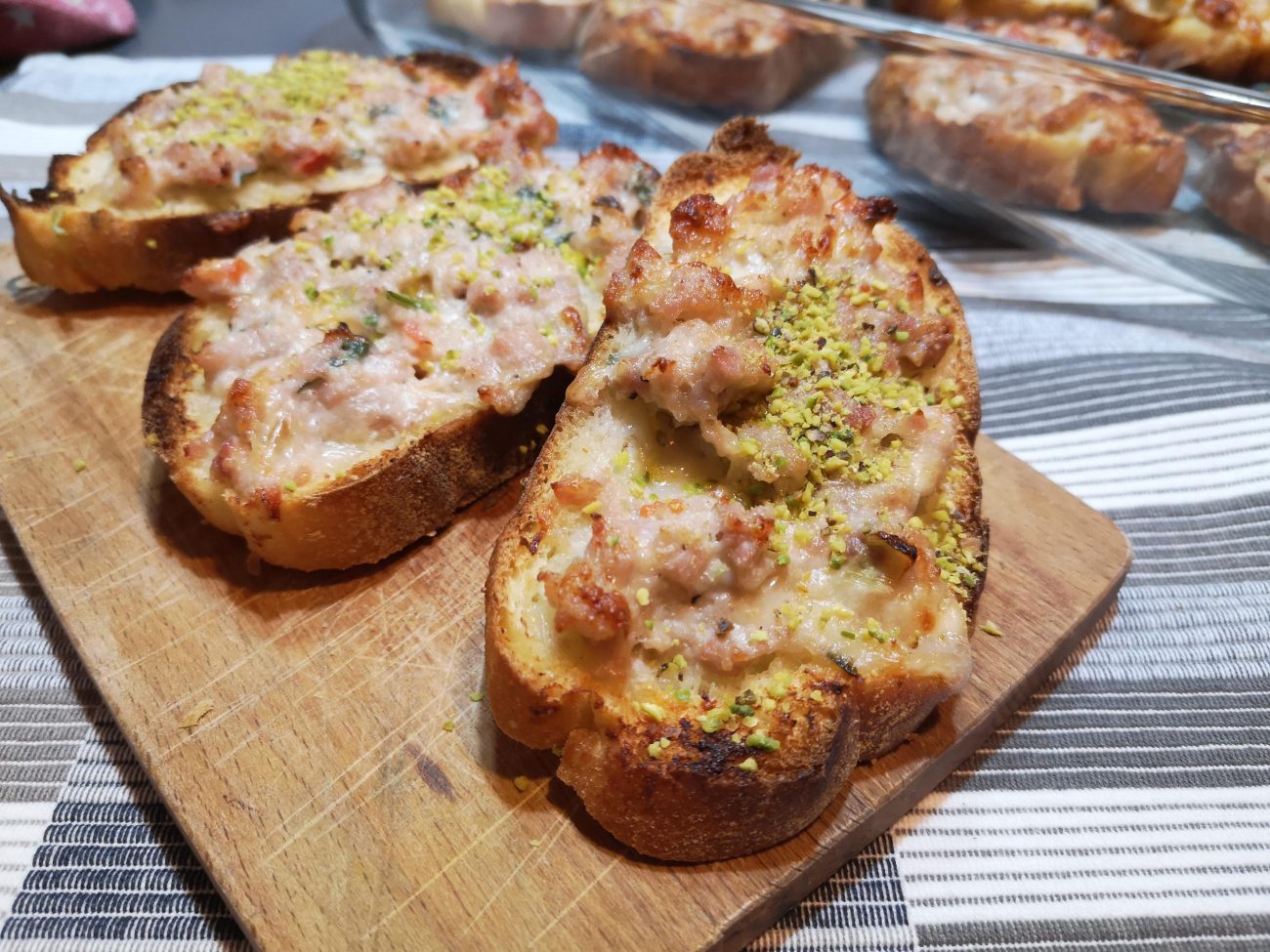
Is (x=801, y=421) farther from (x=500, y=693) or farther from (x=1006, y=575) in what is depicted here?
(x=500, y=693)

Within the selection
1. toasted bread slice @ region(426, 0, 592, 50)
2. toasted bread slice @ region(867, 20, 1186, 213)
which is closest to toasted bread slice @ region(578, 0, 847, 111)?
toasted bread slice @ region(426, 0, 592, 50)

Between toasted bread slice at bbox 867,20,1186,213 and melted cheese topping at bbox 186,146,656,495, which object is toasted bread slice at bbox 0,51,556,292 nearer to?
melted cheese topping at bbox 186,146,656,495

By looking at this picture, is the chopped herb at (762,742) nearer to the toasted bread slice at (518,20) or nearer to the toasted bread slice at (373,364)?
the toasted bread slice at (373,364)

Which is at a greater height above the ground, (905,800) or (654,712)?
(654,712)

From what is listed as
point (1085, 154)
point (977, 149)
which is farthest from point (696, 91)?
point (1085, 154)

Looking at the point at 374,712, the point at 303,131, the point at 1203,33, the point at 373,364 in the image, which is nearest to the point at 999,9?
the point at 1203,33

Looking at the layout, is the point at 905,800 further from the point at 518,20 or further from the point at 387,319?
the point at 518,20
